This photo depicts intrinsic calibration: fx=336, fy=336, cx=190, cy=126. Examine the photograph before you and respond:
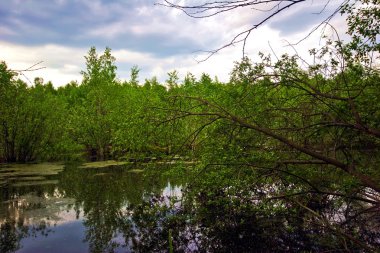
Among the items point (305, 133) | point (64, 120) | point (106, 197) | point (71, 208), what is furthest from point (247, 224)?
point (64, 120)

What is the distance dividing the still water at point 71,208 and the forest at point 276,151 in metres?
0.92

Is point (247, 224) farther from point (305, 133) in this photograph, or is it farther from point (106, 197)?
point (106, 197)

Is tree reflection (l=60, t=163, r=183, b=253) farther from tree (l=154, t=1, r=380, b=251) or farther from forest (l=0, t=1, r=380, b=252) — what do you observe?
tree (l=154, t=1, r=380, b=251)

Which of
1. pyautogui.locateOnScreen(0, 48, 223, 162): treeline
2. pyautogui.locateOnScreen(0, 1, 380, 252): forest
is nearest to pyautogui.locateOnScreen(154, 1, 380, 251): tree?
pyautogui.locateOnScreen(0, 1, 380, 252): forest

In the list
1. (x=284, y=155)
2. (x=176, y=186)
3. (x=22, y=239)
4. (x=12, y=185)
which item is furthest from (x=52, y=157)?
(x=284, y=155)

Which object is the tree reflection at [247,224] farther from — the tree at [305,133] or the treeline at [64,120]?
the treeline at [64,120]

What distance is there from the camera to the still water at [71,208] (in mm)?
8109

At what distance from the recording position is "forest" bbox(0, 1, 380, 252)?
17.3 feet

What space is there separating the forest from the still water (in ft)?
3.02

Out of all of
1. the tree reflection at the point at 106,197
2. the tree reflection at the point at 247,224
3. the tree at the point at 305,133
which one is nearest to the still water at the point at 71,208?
the tree reflection at the point at 106,197

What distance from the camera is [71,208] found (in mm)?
11375

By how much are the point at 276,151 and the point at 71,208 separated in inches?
300

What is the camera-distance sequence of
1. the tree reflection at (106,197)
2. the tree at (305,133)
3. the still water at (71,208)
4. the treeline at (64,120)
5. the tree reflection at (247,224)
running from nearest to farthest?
1. the tree at (305,133)
2. the tree reflection at (247,224)
3. the still water at (71,208)
4. the tree reflection at (106,197)
5. the treeline at (64,120)

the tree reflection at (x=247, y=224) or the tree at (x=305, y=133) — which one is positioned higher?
the tree at (x=305, y=133)
